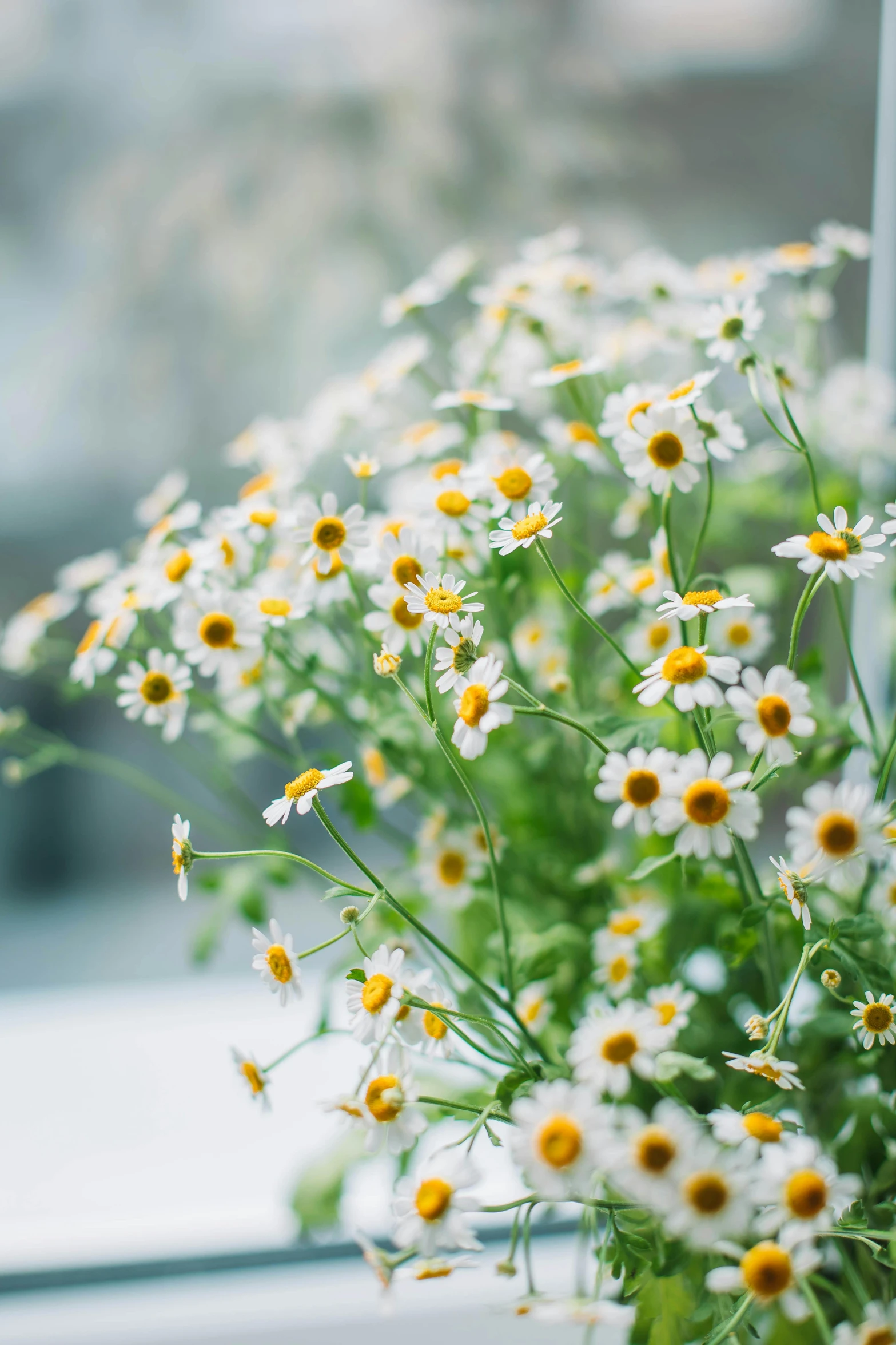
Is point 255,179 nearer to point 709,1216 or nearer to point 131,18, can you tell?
point 131,18

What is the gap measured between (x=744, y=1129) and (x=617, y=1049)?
5 centimetres

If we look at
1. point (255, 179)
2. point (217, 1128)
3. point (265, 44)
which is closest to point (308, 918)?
point (217, 1128)

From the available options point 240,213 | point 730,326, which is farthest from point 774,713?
point 240,213

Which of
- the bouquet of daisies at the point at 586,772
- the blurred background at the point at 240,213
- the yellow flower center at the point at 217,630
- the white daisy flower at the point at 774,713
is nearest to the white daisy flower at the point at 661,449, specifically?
the bouquet of daisies at the point at 586,772

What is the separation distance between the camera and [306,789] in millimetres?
380

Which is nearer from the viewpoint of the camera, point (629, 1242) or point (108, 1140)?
point (629, 1242)

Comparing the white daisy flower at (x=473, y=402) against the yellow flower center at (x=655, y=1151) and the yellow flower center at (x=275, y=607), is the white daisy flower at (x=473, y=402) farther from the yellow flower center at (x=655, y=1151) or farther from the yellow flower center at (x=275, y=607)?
the yellow flower center at (x=655, y=1151)

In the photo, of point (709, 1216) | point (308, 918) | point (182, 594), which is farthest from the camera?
point (308, 918)

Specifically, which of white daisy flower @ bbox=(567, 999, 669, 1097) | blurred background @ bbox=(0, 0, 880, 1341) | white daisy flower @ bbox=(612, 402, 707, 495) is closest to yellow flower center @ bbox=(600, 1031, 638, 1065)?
white daisy flower @ bbox=(567, 999, 669, 1097)

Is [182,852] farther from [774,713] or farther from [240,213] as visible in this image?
[240,213]

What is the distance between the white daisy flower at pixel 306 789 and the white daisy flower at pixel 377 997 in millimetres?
65

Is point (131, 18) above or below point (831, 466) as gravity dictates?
above

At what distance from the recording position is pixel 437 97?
2.75ft

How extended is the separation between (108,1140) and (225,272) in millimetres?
817
